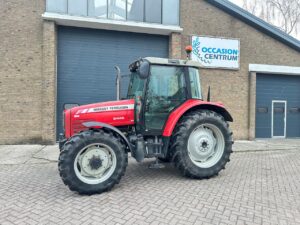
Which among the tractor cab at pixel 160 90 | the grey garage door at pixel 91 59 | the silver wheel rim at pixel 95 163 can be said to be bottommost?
the silver wheel rim at pixel 95 163

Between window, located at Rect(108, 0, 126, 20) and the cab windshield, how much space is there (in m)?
5.56

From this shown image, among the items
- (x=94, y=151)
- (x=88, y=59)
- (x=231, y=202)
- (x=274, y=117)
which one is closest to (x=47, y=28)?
(x=88, y=59)

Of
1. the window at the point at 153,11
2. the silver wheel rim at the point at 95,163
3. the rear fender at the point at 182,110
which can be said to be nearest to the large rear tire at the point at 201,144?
the rear fender at the point at 182,110

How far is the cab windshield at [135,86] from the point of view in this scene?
5.37m

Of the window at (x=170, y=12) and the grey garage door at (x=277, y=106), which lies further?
the grey garage door at (x=277, y=106)

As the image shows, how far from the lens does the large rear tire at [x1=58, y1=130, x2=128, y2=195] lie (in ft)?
14.0

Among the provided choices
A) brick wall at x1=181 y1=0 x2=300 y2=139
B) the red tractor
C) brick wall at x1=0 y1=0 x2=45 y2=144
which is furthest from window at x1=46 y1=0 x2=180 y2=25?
the red tractor

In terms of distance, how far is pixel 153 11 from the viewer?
10875 millimetres

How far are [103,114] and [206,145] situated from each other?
2320mm

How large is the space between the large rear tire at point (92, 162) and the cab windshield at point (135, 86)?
1208 mm

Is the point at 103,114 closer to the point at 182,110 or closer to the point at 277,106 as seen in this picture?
the point at 182,110

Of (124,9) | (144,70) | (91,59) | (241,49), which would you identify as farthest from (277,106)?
(144,70)

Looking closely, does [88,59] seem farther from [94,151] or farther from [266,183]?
[266,183]

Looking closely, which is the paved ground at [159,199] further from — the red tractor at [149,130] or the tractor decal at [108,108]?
the tractor decal at [108,108]
